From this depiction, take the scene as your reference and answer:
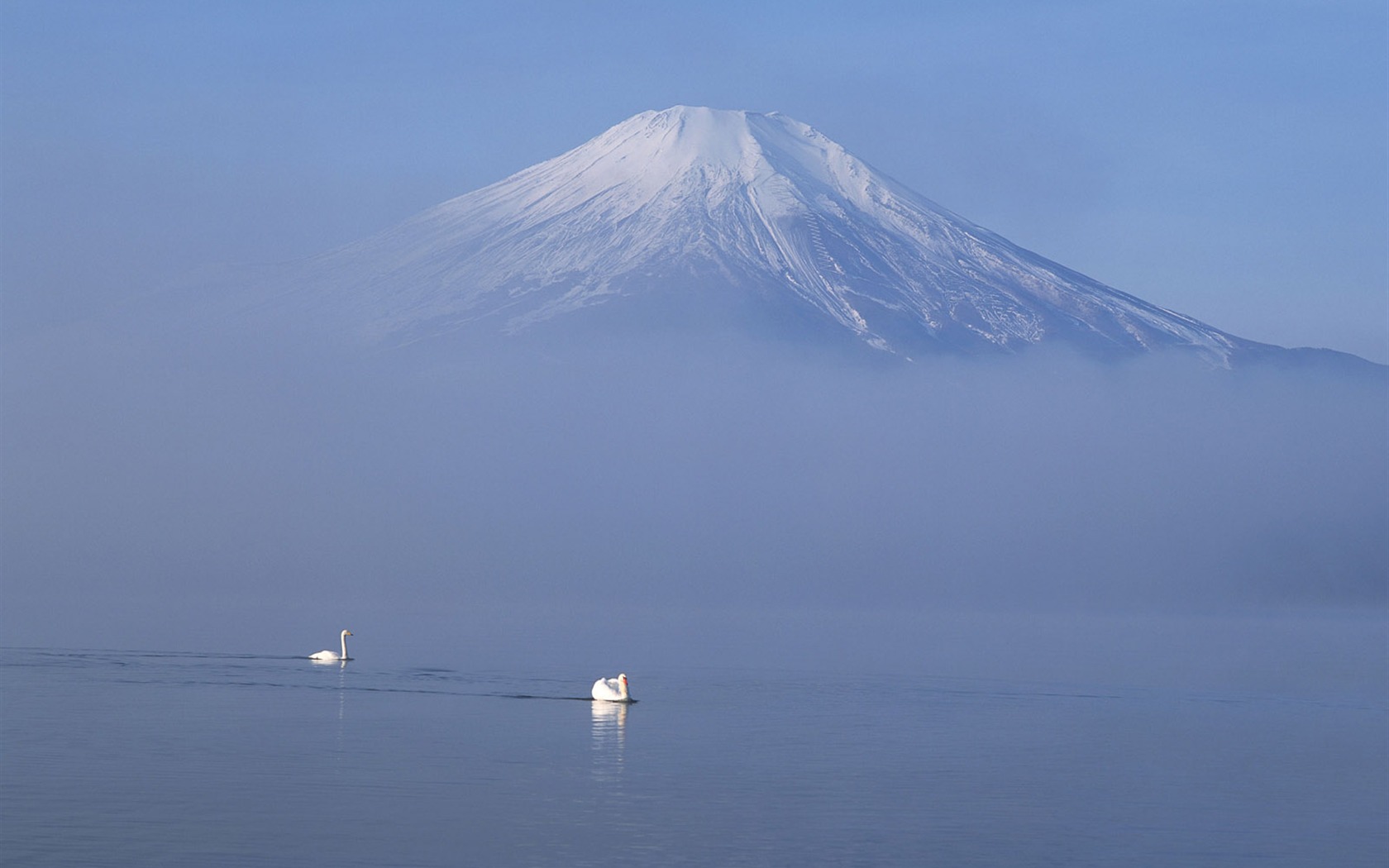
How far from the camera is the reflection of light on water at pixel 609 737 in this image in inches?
914

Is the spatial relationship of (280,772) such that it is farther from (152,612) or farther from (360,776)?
(152,612)

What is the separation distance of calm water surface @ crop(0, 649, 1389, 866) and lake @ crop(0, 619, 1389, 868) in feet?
0.22

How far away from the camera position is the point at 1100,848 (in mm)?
18625

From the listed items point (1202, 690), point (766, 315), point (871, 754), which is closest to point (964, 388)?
point (766, 315)

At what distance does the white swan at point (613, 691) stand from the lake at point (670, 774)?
0.23m

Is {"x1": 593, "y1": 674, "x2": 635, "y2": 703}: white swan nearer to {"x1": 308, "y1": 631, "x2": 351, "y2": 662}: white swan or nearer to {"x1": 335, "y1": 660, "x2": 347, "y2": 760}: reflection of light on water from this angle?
{"x1": 335, "y1": 660, "x2": 347, "y2": 760}: reflection of light on water

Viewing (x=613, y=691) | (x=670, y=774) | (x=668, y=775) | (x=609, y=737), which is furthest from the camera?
(x=613, y=691)

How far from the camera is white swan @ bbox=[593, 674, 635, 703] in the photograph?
104 ft

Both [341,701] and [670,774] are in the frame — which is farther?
[341,701]

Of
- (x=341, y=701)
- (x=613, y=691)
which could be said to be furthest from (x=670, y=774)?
(x=341, y=701)

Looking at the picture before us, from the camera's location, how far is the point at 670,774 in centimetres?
2298

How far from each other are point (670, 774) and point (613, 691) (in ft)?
29.0

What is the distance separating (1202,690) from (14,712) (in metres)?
21.7

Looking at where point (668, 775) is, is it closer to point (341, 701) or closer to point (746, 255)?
point (341, 701)
